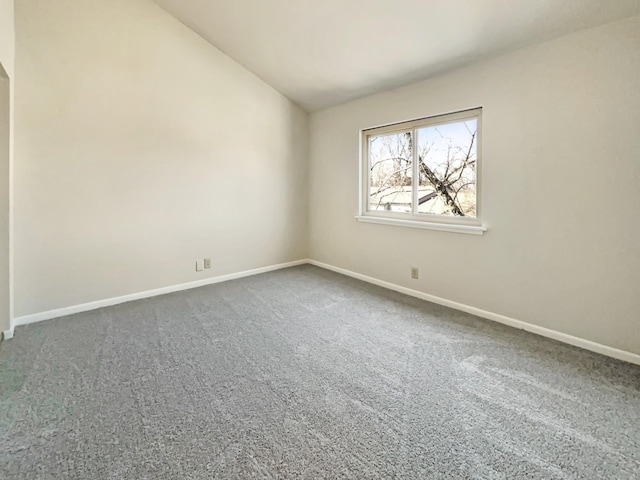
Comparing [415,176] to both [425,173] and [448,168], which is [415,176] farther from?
[448,168]

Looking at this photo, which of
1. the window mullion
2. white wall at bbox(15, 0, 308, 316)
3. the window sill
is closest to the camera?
white wall at bbox(15, 0, 308, 316)

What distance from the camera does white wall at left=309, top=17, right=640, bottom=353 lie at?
211 cm

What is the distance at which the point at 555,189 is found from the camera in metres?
2.39

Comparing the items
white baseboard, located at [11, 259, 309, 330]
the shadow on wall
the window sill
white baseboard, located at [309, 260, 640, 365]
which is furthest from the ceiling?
white baseboard, located at [11, 259, 309, 330]

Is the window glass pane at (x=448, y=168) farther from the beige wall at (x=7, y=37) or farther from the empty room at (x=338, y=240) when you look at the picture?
the beige wall at (x=7, y=37)

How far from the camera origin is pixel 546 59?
2.38 meters

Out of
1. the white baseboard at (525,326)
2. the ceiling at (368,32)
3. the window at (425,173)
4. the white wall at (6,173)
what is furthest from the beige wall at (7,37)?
the white baseboard at (525,326)

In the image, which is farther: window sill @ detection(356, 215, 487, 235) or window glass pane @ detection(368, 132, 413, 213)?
window glass pane @ detection(368, 132, 413, 213)

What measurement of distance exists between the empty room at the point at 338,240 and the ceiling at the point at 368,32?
21 millimetres

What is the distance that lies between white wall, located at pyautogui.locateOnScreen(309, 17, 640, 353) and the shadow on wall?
11.3ft

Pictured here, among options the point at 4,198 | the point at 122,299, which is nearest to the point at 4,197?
the point at 4,198

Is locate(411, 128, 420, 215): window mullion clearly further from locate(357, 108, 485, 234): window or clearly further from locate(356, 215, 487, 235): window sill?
locate(356, 215, 487, 235): window sill

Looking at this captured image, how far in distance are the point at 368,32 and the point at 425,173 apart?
1442 mm

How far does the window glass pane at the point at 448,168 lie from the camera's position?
3.05 meters
